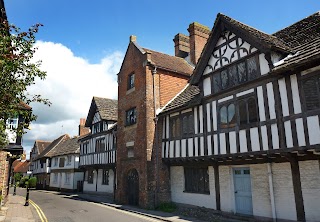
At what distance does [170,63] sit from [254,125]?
1101 centimetres

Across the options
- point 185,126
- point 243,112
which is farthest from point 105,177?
point 243,112

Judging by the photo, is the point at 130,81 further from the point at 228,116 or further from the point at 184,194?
the point at 228,116

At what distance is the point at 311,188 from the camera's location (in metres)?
9.80

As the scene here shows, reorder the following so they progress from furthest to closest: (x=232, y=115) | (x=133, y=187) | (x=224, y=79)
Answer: (x=133, y=187)
(x=224, y=79)
(x=232, y=115)

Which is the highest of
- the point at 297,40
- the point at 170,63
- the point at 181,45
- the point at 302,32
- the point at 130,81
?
the point at 181,45

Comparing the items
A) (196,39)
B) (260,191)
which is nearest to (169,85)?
(196,39)

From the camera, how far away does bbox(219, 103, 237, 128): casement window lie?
12.3m

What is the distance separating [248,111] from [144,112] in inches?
317

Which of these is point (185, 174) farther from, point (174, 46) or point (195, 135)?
point (174, 46)

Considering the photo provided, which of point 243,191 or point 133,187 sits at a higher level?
point 243,191

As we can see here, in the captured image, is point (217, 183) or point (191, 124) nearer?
point (217, 183)

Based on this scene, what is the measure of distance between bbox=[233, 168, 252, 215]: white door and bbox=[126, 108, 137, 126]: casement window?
29.3ft

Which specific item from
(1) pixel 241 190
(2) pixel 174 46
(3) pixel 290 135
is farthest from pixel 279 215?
(2) pixel 174 46

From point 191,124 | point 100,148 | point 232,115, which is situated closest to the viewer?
point 232,115
